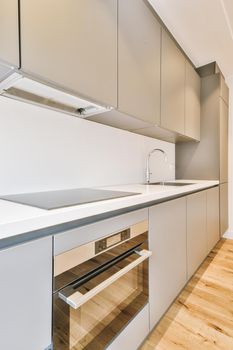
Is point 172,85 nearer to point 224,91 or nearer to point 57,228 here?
point 224,91

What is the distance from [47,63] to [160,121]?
1.03 m

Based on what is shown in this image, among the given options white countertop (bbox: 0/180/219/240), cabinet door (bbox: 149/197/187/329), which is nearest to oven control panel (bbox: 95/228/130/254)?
white countertop (bbox: 0/180/219/240)

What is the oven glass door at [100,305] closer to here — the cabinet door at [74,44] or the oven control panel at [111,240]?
the oven control panel at [111,240]

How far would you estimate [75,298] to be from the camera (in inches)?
25.0

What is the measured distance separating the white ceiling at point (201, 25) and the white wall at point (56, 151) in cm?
104

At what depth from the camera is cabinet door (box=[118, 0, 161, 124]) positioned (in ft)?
3.86

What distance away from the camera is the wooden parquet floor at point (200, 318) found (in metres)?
1.10

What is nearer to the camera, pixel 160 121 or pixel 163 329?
pixel 163 329

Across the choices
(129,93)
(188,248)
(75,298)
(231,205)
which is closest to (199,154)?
(231,205)

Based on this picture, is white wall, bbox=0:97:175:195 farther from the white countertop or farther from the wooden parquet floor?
the wooden parquet floor

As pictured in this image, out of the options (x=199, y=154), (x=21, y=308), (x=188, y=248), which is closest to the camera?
(x=21, y=308)

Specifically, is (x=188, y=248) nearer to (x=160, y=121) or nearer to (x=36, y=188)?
(x=160, y=121)

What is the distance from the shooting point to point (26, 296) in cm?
54

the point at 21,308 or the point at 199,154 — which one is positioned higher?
the point at 199,154
